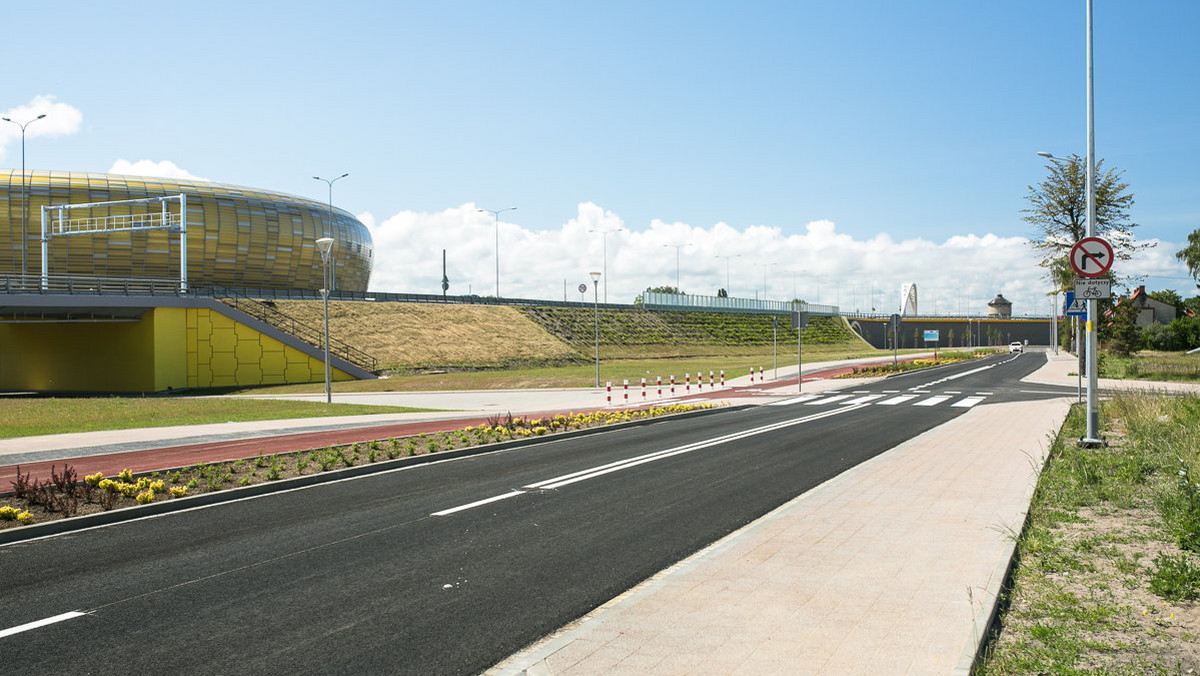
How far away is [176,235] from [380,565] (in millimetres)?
69800

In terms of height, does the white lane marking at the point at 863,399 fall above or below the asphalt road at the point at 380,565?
below

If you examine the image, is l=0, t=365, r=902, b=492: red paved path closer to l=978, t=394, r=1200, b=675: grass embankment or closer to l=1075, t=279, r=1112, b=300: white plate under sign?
l=978, t=394, r=1200, b=675: grass embankment

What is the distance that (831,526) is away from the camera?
26.1 ft

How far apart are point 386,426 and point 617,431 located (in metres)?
5.85

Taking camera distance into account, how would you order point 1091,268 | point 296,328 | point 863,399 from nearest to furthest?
point 1091,268 < point 863,399 < point 296,328

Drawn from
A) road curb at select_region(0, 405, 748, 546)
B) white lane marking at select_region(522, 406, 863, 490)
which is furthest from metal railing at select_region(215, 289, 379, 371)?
road curb at select_region(0, 405, 748, 546)

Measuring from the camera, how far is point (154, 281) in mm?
42938

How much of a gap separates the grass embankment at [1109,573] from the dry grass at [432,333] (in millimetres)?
40710

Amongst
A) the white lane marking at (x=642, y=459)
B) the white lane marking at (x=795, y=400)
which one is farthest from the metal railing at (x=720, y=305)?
the white lane marking at (x=642, y=459)

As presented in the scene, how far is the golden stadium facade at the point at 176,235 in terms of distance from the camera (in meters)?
63.8

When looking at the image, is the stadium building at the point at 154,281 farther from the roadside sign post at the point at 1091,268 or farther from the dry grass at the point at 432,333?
the roadside sign post at the point at 1091,268

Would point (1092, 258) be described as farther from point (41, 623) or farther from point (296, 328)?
point (296, 328)

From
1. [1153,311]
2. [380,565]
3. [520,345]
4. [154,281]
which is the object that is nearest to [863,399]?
[380,565]

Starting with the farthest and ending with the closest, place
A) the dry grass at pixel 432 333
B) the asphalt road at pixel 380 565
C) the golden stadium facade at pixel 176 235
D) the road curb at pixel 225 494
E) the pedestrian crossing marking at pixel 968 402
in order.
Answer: the golden stadium facade at pixel 176 235 < the dry grass at pixel 432 333 < the pedestrian crossing marking at pixel 968 402 < the road curb at pixel 225 494 < the asphalt road at pixel 380 565
